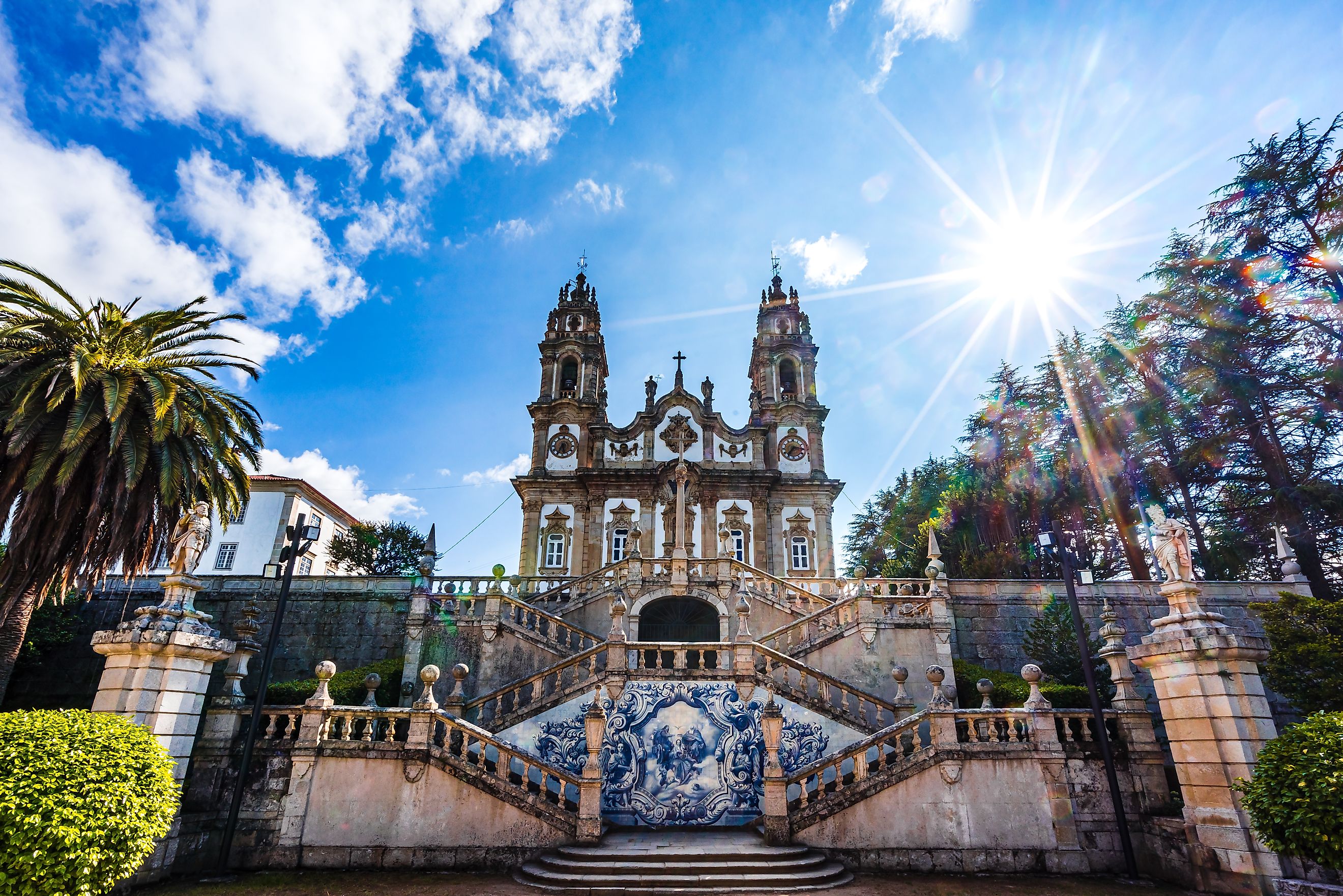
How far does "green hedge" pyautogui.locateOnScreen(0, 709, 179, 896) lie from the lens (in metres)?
6.23

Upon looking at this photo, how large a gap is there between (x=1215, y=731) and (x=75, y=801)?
43.3 feet

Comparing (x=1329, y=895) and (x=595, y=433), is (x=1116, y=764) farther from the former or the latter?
(x=595, y=433)

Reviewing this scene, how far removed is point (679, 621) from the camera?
794 inches

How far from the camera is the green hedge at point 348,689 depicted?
12.6 metres

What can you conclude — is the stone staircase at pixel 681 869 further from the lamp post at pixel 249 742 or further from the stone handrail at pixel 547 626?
the stone handrail at pixel 547 626

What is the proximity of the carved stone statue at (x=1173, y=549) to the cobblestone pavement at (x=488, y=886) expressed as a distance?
422 cm

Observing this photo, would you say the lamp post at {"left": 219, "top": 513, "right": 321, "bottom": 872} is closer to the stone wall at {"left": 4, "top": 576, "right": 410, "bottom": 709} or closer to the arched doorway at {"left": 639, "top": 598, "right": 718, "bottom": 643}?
the stone wall at {"left": 4, "top": 576, "right": 410, "bottom": 709}

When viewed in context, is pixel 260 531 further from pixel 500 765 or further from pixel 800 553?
pixel 500 765

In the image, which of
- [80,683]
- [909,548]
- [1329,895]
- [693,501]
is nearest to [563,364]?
[693,501]

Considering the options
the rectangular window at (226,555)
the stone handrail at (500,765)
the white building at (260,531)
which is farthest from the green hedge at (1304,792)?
the rectangular window at (226,555)

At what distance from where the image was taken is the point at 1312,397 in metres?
20.3

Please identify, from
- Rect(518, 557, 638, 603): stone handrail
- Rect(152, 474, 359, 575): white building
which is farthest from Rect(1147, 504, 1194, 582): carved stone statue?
Rect(152, 474, 359, 575): white building

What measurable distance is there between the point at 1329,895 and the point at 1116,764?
3868mm

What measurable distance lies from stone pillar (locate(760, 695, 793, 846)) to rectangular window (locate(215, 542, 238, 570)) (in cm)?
3315
